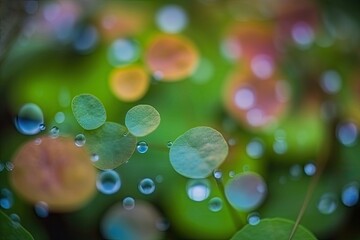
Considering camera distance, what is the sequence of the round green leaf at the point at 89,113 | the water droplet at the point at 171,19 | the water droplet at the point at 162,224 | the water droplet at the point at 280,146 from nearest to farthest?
the round green leaf at the point at 89,113
the water droplet at the point at 162,224
the water droplet at the point at 280,146
the water droplet at the point at 171,19

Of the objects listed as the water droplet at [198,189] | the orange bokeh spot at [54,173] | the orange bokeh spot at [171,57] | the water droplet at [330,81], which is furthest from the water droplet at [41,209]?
the water droplet at [330,81]

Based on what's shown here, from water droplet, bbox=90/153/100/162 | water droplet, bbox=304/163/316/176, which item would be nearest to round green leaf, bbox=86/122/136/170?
water droplet, bbox=90/153/100/162

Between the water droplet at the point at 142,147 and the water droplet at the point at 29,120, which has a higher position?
the water droplet at the point at 142,147

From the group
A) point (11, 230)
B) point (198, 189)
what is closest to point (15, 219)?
point (11, 230)

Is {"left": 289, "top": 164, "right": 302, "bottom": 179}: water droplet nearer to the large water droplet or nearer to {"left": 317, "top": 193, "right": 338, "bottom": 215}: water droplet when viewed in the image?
{"left": 317, "top": 193, "right": 338, "bottom": 215}: water droplet

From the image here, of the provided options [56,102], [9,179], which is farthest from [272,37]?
[9,179]

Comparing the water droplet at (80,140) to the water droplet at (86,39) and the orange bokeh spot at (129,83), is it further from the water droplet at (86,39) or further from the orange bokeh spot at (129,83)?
the water droplet at (86,39)

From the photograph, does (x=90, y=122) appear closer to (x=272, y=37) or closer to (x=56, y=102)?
(x=56, y=102)

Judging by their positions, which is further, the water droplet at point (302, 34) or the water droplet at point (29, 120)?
the water droplet at point (302, 34)
